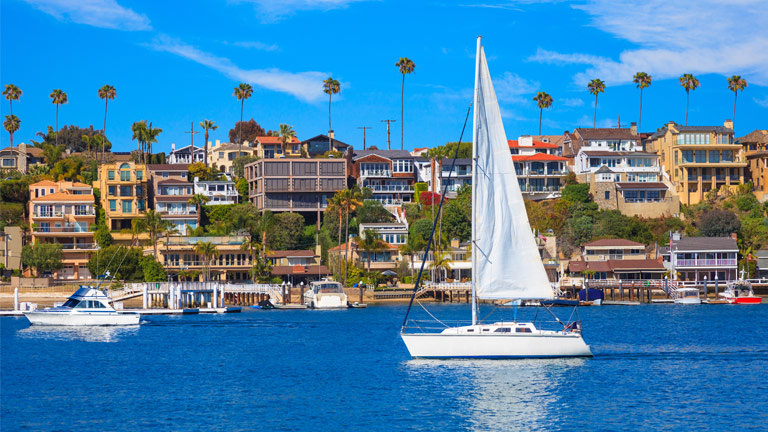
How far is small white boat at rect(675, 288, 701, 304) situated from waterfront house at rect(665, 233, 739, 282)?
4.27 m

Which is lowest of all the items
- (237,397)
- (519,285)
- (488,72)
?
(237,397)

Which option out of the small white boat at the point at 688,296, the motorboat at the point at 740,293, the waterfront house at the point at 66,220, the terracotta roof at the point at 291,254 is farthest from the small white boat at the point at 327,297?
the motorboat at the point at 740,293

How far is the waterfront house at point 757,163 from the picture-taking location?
136 m

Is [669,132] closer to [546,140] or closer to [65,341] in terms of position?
[546,140]

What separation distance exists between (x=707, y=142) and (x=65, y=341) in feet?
329

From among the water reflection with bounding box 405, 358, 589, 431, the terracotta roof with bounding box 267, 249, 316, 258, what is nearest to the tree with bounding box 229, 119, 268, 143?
the terracotta roof with bounding box 267, 249, 316, 258

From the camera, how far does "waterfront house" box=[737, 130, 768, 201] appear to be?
445ft

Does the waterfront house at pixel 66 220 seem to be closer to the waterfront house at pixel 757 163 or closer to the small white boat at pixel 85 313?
the small white boat at pixel 85 313

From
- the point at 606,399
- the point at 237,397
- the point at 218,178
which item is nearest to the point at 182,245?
the point at 218,178

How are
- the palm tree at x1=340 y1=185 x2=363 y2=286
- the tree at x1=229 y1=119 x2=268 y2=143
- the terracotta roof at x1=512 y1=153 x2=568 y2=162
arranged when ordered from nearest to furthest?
1. the palm tree at x1=340 y1=185 x2=363 y2=286
2. the terracotta roof at x1=512 y1=153 x2=568 y2=162
3. the tree at x1=229 y1=119 x2=268 y2=143

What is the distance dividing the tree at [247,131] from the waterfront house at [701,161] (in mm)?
80854

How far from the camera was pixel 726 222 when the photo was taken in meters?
117

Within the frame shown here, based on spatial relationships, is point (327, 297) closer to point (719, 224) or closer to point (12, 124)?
point (719, 224)

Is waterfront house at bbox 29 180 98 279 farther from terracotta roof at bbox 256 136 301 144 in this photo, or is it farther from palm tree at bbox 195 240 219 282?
terracotta roof at bbox 256 136 301 144
